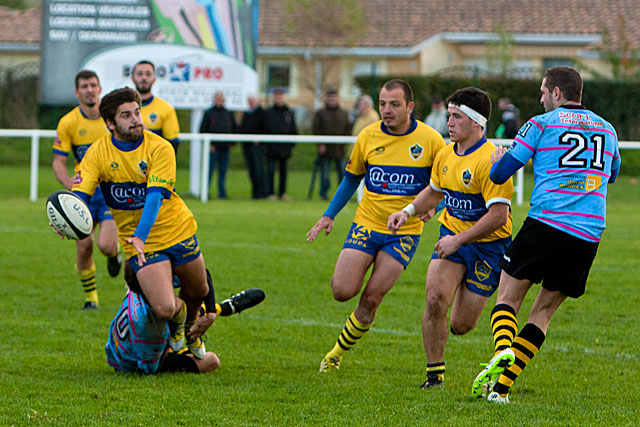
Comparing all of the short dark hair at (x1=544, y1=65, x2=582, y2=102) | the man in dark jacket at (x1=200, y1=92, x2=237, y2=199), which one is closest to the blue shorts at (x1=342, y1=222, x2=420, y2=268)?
the short dark hair at (x1=544, y1=65, x2=582, y2=102)

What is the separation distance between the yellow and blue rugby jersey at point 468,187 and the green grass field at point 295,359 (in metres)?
1.05

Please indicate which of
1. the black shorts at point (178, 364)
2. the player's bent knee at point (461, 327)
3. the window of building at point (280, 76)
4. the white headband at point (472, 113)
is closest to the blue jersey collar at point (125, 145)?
the black shorts at point (178, 364)

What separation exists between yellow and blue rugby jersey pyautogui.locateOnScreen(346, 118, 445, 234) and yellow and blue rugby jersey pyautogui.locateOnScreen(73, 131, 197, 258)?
134 centimetres

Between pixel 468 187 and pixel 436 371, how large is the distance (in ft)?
3.90

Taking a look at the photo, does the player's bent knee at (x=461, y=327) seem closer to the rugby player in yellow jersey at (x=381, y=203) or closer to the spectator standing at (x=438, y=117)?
the rugby player in yellow jersey at (x=381, y=203)

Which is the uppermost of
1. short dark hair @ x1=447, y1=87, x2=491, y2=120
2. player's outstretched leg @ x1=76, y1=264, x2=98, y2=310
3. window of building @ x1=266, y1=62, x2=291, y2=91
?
window of building @ x1=266, y1=62, x2=291, y2=91

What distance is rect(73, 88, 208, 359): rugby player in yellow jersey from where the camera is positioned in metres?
6.40

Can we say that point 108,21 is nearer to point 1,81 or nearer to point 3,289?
point 1,81

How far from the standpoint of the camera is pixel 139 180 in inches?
260

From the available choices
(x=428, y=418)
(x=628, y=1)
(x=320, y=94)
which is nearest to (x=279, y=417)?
(x=428, y=418)

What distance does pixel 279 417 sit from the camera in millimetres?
5227

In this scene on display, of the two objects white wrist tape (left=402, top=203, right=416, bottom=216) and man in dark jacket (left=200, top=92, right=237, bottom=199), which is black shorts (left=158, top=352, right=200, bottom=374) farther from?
man in dark jacket (left=200, top=92, right=237, bottom=199)

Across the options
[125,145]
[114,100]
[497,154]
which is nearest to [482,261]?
[497,154]

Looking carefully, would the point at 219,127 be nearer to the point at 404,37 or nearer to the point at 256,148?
the point at 256,148
